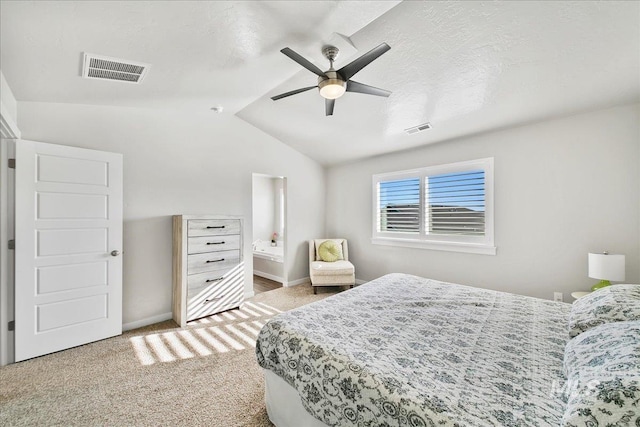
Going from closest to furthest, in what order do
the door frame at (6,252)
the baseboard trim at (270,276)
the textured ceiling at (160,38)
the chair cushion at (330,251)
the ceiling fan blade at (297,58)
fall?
the textured ceiling at (160,38)
the ceiling fan blade at (297,58)
the door frame at (6,252)
the chair cushion at (330,251)
the baseboard trim at (270,276)

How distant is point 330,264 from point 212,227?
1.96 meters

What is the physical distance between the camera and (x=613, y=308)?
137cm

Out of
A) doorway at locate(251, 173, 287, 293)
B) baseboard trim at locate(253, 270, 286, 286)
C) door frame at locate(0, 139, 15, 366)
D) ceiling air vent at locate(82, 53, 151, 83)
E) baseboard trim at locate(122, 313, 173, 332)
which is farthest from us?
doorway at locate(251, 173, 287, 293)

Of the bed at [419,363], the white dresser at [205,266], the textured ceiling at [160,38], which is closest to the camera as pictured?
the bed at [419,363]

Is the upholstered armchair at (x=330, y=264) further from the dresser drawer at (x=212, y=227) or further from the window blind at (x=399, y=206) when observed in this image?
the dresser drawer at (x=212, y=227)

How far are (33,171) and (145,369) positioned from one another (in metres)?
2.05

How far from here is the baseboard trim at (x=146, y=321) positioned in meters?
2.96

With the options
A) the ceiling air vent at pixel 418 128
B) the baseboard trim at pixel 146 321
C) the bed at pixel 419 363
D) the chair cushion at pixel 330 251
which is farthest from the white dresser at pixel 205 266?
the ceiling air vent at pixel 418 128

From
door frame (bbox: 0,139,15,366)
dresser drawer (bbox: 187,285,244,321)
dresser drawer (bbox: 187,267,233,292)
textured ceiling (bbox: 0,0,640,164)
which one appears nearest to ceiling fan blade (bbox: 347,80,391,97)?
textured ceiling (bbox: 0,0,640,164)

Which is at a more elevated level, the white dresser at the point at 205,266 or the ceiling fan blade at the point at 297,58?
the ceiling fan blade at the point at 297,58

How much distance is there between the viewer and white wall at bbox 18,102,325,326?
8.95 ft

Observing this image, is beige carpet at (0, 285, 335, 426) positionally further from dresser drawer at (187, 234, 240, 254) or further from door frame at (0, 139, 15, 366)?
→ dresser drawer at (187, 234, 240, 254)

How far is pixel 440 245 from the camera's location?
3.79 metres

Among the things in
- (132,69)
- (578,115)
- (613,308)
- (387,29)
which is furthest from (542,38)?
(132,69)
